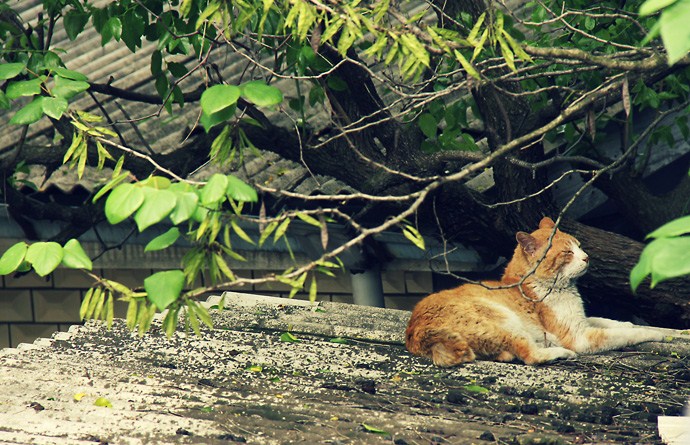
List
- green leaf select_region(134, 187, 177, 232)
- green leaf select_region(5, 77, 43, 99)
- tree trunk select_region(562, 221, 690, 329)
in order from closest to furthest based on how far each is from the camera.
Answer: green leaf select_region(134, 187, 177, 232)
green leaf select_region(5, 77, 43, 99)
tree trunk select_region(562, 221, 690, 329)

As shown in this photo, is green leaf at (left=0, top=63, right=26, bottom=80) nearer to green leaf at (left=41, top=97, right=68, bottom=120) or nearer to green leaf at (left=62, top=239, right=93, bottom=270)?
green leaf at (left=41, top=97, right=68, bottom=120)

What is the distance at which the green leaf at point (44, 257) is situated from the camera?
2.98 m

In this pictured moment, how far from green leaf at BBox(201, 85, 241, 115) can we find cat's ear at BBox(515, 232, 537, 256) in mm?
2721

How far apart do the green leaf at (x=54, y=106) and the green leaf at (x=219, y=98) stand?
82 cm

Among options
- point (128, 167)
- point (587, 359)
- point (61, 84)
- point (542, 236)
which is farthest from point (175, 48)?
point (587, 359)

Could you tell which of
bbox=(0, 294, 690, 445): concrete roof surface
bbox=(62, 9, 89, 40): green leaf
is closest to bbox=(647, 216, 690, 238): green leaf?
bbox=(0, 294, 690, 445): concrete roof surface

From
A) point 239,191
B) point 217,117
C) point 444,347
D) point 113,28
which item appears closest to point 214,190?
point 239,191

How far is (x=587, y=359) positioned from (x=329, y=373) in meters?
1.48

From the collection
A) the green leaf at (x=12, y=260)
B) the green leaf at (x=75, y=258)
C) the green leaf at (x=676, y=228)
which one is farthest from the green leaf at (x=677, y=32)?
the green leaf at (x=12, y=260)

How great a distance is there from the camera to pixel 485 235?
649 cm

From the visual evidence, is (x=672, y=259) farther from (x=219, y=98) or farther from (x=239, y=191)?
(x=219, y=98)

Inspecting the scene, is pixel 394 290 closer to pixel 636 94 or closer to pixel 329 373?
pixel 636 94

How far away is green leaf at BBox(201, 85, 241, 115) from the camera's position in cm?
294

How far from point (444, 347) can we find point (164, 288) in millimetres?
2275
